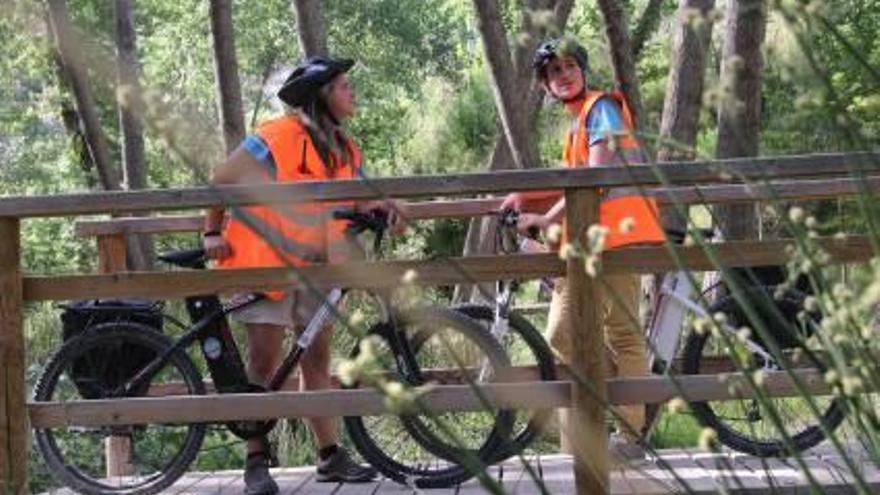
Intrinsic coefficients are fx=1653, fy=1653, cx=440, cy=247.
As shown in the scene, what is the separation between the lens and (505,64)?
37.3 feet

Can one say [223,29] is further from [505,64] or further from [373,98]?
[373,98]

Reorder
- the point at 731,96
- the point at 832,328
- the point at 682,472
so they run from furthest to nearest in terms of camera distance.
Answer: the point at 682,472
the point at 832,328
the point at 731,96

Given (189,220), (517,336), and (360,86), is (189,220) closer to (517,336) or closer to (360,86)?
(517,336)

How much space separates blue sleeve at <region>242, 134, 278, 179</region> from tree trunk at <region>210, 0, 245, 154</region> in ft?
25.9

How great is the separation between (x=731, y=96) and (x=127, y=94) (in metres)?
0.65

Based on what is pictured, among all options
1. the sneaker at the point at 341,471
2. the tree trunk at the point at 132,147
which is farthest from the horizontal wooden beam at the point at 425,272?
the tree trunk at the point at 132,147

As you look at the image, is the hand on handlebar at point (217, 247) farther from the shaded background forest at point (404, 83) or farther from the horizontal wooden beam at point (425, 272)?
the shaded background forest at point (404, 83)

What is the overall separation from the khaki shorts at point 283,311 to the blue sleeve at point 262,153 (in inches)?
19.6

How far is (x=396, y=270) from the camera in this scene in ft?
16.4

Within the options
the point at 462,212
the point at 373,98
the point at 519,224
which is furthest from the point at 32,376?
the point at 373,98

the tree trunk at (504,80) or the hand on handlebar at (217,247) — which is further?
the tree trunk at (504,80)

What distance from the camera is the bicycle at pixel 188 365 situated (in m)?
6.29

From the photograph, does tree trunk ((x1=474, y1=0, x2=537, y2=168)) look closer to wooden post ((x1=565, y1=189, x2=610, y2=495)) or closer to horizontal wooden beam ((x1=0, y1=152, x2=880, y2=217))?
wooden post ((x1=565, y1=189, x2=610, y2=495))

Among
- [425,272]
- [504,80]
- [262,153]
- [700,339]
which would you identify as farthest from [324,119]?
[504,80]
